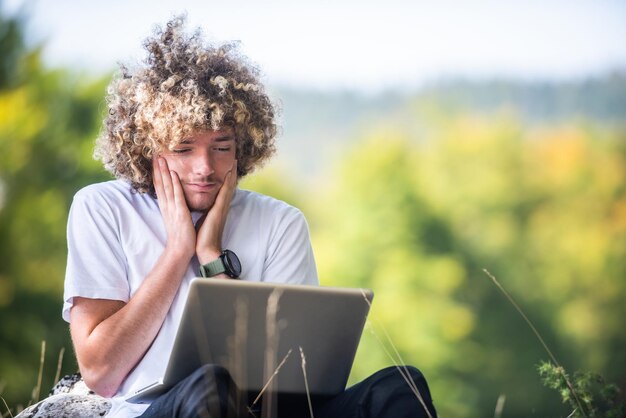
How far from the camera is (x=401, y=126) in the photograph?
38.5 meters

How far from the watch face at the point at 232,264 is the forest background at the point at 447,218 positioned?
825 inches

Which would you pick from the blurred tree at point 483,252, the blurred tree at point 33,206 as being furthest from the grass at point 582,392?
the blurred tree at point 483,252

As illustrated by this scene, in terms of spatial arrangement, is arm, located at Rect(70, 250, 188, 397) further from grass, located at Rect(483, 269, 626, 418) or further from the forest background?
the forest background

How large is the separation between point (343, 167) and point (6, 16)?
42.4 ft

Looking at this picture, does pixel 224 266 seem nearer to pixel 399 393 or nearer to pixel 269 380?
pixel 269 380

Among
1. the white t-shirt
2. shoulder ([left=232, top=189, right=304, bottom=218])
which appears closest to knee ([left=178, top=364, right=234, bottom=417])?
the white t-shirt

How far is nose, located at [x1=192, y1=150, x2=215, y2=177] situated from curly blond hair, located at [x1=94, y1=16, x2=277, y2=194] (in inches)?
2.5

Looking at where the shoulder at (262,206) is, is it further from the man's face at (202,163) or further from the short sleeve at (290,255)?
the man's face at (202,163)

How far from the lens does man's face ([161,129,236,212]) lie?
9.32ft

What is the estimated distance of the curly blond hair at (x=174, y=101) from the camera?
284cm

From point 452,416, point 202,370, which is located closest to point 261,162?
point 202,370

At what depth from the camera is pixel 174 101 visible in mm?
2859

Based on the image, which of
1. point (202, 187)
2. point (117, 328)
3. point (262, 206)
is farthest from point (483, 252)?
point (117, 328)

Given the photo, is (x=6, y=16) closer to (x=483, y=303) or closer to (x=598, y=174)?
(x=483, y=303)
